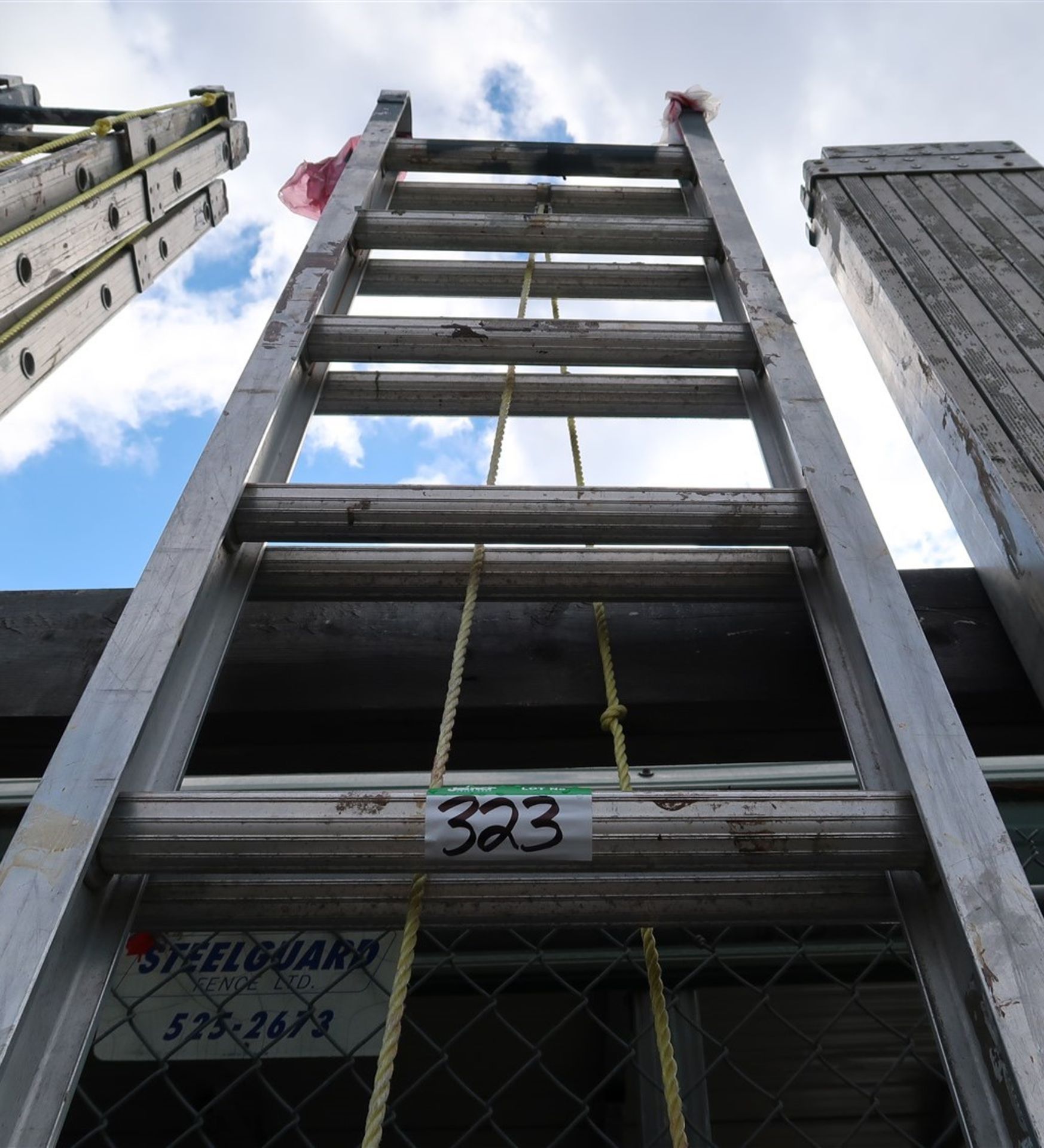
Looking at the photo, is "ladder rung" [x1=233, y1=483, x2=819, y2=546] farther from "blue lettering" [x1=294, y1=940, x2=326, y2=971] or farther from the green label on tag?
"blue lettering" [x1=294, y1=940, x2=326, y2=971]

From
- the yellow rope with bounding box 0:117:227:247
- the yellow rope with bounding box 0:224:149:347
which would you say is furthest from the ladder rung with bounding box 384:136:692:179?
the yellow rope with bounding box 0:224:149:347

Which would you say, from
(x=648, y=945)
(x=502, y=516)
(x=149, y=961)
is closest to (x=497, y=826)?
(x=648, y=945)

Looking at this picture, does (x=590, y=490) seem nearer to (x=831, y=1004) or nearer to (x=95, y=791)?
(x=95, y=791)

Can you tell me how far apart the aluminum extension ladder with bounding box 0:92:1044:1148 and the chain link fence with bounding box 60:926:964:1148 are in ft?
1.32

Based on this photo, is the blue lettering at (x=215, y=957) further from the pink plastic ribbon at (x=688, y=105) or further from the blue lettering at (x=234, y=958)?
the pink plastic ribbon at (x=688, y=105)

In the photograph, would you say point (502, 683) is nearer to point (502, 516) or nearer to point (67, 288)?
point (502, 516)

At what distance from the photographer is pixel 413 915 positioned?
3.34ft

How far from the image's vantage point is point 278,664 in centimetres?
161

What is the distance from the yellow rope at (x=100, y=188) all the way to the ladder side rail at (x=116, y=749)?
104 centimetres

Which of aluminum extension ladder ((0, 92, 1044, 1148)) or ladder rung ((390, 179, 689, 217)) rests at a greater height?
ladder rung ((390, 179, 689, 217))

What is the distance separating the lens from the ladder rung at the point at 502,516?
1420 mm

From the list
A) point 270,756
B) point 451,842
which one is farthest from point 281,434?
point 451,842

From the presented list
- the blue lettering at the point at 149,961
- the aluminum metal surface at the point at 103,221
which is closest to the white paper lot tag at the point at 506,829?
the blue lettering at the point at 149,961

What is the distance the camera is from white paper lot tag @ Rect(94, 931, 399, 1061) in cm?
149
